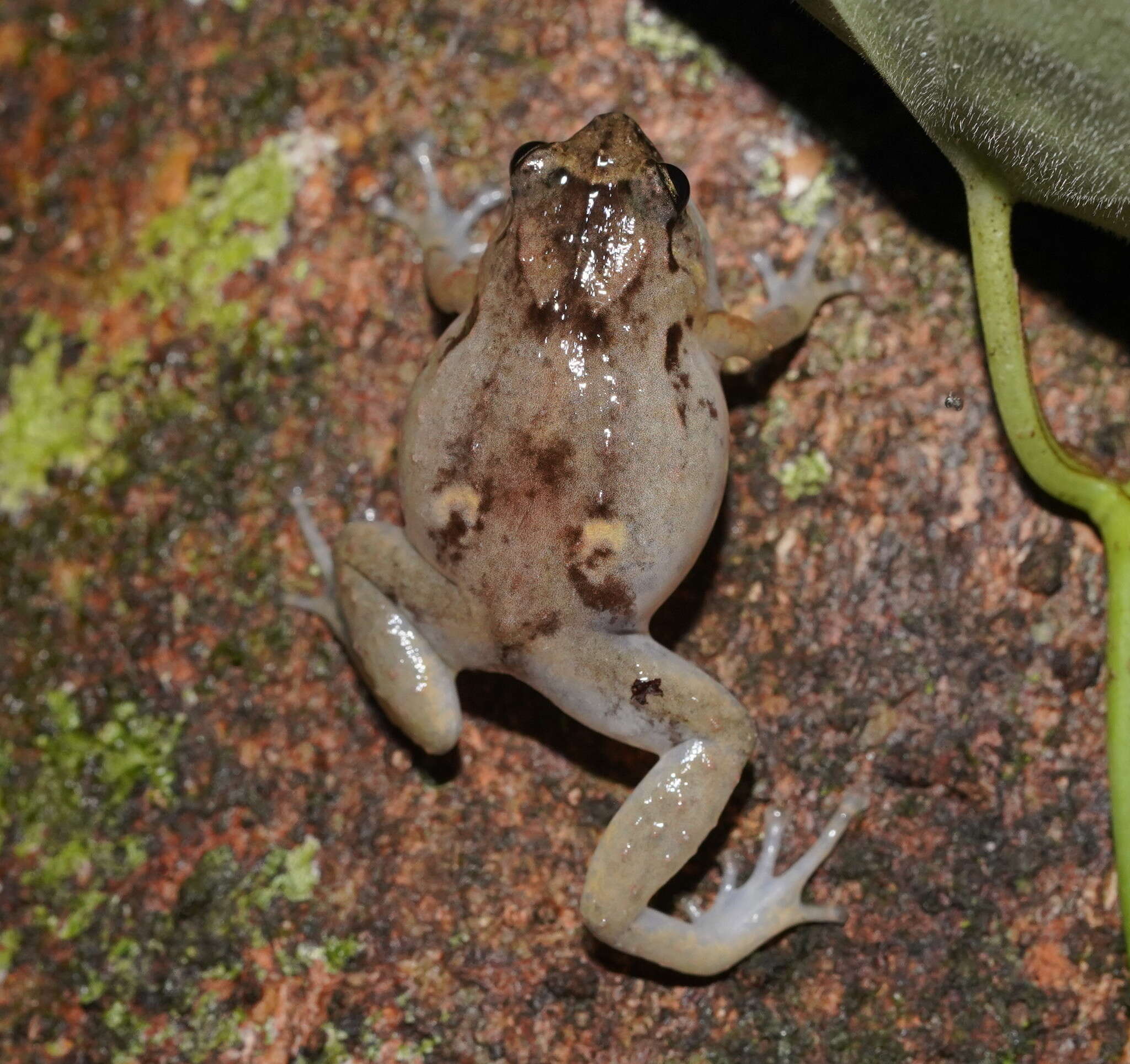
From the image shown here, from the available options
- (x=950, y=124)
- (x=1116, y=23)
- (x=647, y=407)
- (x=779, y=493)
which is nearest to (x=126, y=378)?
(x=647, y=407)

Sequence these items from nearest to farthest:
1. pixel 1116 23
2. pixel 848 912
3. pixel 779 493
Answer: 1. pixel 1116 23
2. pixel 848 912
3. pixel 779 493

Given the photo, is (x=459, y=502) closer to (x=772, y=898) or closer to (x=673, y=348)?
(x=673, y=348)

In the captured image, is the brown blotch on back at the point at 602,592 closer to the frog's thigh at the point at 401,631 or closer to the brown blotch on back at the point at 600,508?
the brown blotch on back at the point at 600,508

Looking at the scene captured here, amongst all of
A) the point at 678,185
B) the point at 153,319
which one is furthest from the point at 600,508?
the point at 153,319

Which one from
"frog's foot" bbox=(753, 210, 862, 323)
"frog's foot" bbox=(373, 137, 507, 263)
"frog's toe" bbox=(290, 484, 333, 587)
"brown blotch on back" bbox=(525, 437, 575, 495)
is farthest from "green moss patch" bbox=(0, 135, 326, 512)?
"frog's foot" bbox=(753, 210, 862, 323)

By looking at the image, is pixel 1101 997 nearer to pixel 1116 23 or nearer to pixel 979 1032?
pixel 979 1032

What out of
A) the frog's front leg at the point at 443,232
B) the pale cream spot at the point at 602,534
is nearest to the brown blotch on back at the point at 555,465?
the pale cream spot at the point at 602,534
